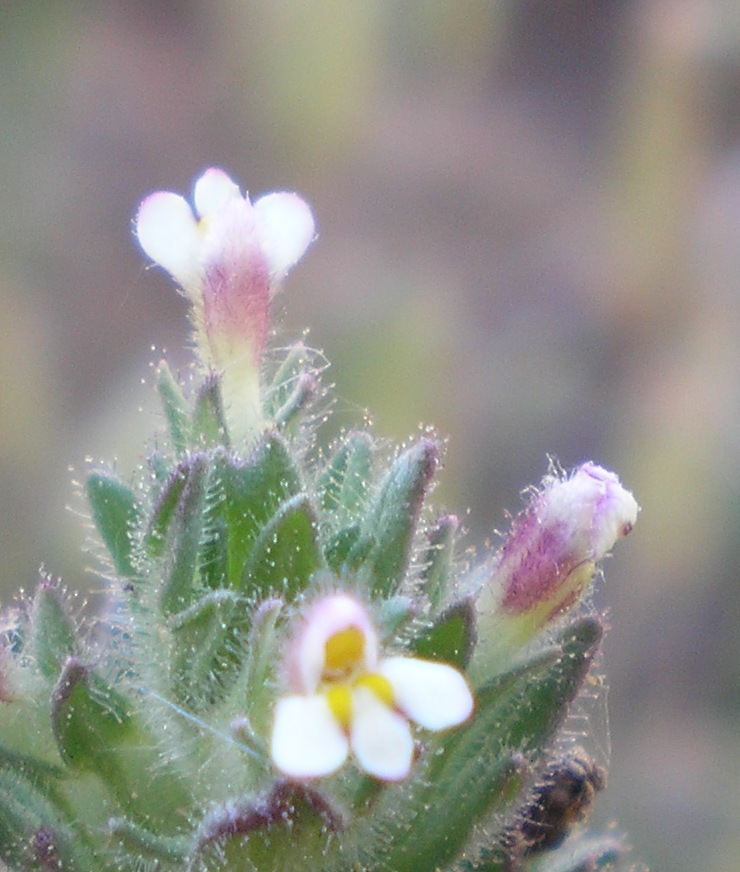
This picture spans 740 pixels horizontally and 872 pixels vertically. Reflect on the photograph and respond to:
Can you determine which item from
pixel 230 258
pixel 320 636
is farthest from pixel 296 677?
pixel 230 258

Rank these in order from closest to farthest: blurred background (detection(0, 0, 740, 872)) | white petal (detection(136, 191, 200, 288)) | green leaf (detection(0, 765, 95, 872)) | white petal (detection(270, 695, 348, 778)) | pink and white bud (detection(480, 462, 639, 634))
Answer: white petal (detection(270, 695, 348, 778))
green leaf (detection(0, 765, 95, 872))
pink and white bud (detection(480, 462, 639, 634))
white petal (detection(136, 191, 200, 288))
blurred background (detection(0, 0, 740, 872))

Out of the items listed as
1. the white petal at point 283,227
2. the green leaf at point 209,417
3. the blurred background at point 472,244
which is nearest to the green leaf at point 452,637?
the green leaf at point 209,417

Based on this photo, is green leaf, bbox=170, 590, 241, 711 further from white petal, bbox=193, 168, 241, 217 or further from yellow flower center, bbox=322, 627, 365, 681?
white petal, bbox=193, 168, 241, 217

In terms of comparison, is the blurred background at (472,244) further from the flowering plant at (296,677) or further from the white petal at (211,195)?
the flowering plant at (296,677)

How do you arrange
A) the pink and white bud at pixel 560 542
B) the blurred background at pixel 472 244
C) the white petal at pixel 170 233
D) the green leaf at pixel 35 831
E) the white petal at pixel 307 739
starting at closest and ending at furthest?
the white petal at pixel 307 739, the green leaf at pixel 35 831, the pink and white bud at pixel 560 542, the white petal at pixel 170 233, the blurred background at pixel 472 244

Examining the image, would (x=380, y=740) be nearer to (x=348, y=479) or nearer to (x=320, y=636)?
(x=320, y=636)

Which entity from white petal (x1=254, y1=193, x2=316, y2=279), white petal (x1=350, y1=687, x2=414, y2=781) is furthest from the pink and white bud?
white petal (x1=254, y1=193, x2=316, y2=279)

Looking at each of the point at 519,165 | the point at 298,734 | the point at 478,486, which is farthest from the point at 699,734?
the point at 298,734

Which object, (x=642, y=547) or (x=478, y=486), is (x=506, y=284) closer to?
(x=478, y=486)
